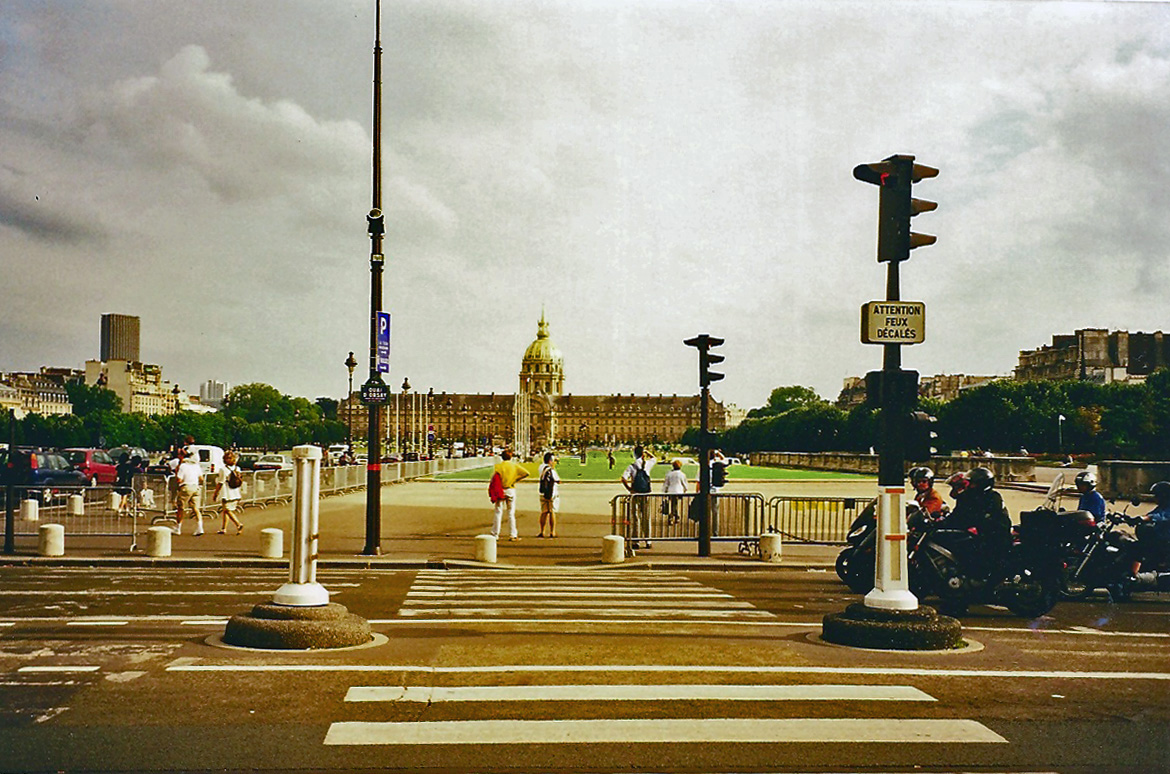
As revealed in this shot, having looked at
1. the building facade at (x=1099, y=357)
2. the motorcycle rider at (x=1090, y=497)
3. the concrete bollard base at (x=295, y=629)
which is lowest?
the concrete bollard base at (x=295, y=629)

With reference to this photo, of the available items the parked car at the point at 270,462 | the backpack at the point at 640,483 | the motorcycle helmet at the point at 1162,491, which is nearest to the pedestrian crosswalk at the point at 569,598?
the backpack at the point at 640,483

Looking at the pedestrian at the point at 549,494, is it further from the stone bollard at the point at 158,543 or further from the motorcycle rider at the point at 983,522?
the motorcycle rider at the point at 983,522

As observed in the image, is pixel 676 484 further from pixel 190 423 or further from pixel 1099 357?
pixel 1099 357

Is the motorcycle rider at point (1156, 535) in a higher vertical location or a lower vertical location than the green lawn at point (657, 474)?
higher

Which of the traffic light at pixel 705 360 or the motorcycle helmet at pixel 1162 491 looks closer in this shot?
the motorcycle helmet at pixel 1162 491

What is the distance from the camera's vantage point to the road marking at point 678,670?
28.4 ft

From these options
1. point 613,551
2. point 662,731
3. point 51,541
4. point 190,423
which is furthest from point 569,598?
point 190,423

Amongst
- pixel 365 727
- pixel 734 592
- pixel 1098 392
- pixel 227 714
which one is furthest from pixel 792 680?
pixel 1098 392

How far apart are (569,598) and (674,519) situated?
8.32m

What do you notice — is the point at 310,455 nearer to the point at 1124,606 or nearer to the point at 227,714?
the point at 227,714

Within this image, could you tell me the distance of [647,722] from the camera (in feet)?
23.3

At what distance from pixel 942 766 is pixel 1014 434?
81.8m

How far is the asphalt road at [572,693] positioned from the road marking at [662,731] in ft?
0.08

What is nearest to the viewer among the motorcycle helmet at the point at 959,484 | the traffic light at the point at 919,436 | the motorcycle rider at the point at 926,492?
the traffic light at the point at 919,436
